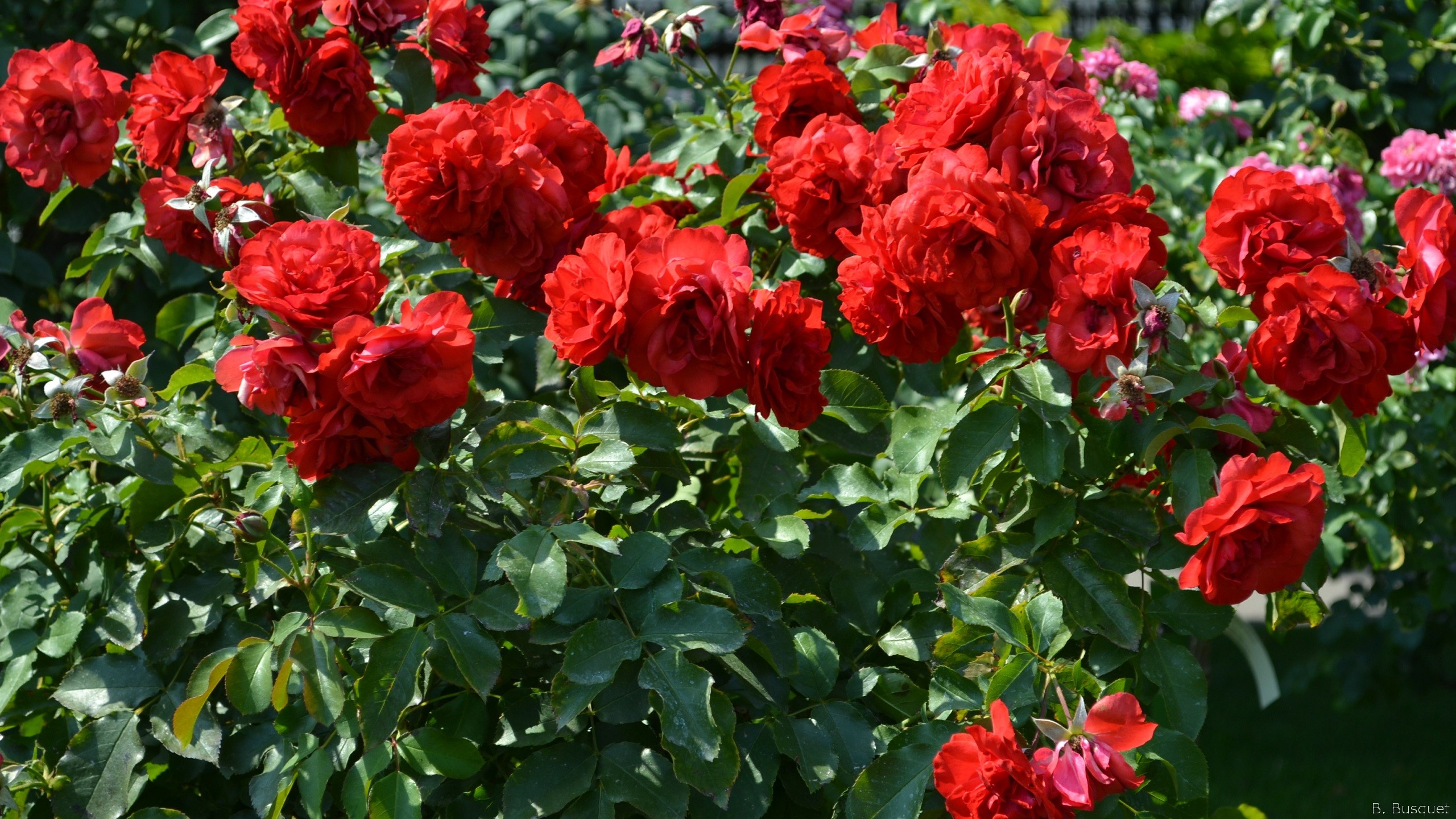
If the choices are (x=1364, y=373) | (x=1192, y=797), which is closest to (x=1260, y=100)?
(x=1364, y=373)

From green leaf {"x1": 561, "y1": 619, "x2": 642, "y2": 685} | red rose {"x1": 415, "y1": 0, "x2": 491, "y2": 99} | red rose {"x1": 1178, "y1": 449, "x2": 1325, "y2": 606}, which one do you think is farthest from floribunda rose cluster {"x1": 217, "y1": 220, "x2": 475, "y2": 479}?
red rose {"x1": 1178, "y1": 449, "x2": 1325, "y2": 606}

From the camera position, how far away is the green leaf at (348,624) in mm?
1241

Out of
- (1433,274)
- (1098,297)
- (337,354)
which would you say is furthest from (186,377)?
(1433,274)

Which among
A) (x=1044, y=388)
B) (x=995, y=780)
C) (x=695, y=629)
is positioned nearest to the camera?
(x=995, y=780)

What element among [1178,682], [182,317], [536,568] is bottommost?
[182,317]

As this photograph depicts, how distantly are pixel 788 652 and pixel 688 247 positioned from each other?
0.43 meters

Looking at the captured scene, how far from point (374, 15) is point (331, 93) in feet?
0.40

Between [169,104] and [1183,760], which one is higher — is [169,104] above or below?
above

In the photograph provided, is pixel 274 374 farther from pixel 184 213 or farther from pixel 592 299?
pixel 184 213

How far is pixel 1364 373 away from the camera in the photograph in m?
1.26

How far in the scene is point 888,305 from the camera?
1340 millimetres

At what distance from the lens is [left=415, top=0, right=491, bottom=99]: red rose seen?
1.78 m

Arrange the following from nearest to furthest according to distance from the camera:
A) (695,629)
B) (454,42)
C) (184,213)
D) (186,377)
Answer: (695,629), (186,377), (184,213), (454,42)

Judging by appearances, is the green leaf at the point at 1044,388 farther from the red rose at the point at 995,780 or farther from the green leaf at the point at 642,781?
the green leaf at the point at 642,781
